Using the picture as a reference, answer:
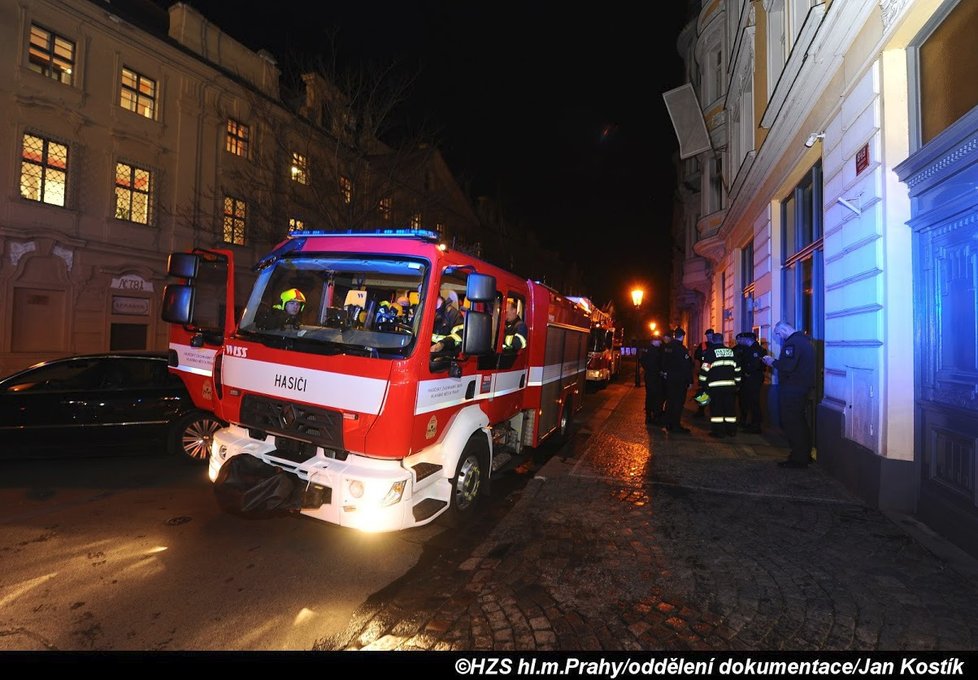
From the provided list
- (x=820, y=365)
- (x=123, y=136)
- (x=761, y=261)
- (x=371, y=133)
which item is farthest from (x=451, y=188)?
(x=820, y=365)

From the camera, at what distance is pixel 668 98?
1557 centimetres

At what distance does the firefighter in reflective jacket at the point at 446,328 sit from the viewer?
412 centimetres

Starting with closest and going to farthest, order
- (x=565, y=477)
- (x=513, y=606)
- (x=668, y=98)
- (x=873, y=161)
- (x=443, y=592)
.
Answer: (x=513, y=606) < (x=443, y=592) < (x=873, y=161) < (x=565, y=477) < (x=668, y=98)

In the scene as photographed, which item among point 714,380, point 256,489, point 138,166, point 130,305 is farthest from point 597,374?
point 138,166

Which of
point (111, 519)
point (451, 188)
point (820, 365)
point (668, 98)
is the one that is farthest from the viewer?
point (451, 188)

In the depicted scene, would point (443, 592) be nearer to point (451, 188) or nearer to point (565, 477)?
point (565, 477)

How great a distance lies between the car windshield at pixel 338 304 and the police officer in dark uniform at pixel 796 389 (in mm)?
4885

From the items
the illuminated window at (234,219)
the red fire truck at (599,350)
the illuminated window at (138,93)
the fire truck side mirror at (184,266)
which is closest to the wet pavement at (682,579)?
the fire truck side mirror at (184,266)

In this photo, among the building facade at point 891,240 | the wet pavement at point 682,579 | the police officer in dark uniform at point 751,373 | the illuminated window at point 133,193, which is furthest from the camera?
the illuminated window at point 133,193

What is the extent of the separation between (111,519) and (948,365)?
7.24 metres

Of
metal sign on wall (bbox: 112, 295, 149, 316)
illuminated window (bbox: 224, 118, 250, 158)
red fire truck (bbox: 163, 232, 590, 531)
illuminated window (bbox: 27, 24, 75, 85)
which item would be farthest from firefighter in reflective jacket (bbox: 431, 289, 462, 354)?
illuminated window (bbox: 224, 118, 250, 158)

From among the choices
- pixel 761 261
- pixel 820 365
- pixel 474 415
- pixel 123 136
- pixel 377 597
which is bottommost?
pixel 377 597

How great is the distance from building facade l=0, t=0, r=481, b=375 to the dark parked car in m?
8.63

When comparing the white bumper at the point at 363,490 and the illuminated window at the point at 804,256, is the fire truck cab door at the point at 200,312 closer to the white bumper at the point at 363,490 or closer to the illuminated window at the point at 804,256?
the white bumper at the point at 363,490
